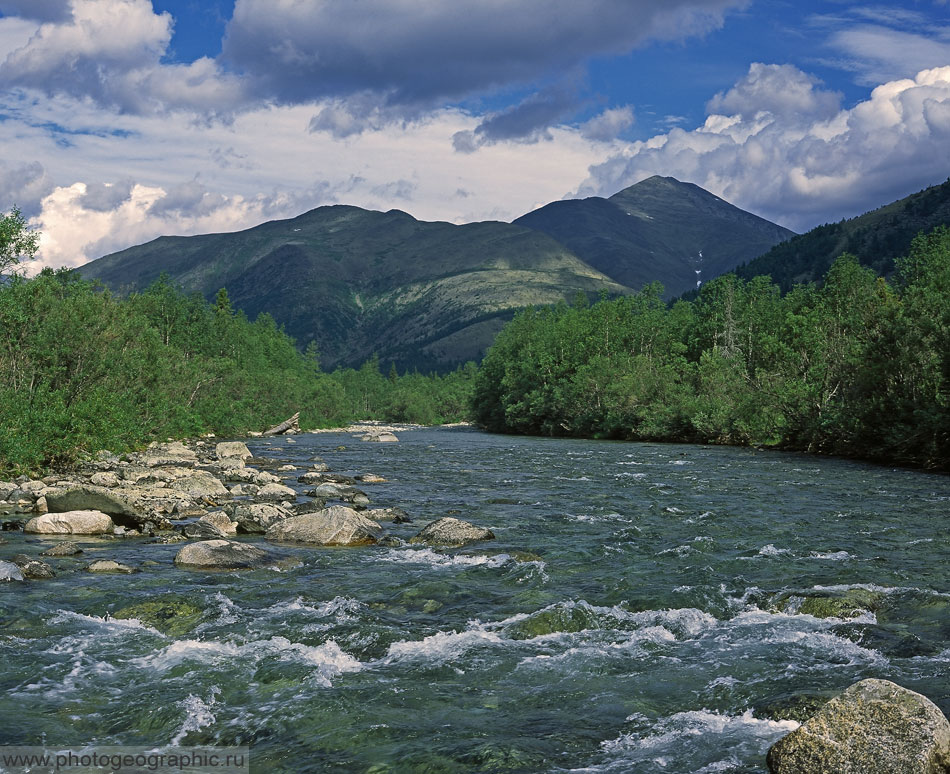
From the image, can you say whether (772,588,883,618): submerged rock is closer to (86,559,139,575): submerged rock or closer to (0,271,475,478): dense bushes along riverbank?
(86,559,139,575): submerged rock

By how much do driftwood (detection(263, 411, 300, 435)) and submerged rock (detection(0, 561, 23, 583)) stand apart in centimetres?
7479

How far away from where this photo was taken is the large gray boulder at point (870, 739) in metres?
6.57

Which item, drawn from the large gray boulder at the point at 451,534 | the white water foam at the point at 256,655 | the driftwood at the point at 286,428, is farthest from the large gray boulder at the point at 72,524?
the driftwood at the point at 286,428

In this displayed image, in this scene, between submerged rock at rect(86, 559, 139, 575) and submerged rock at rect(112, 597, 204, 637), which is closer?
submerged rock at rect(112, 597, 204, 637)

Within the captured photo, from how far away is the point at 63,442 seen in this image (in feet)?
100

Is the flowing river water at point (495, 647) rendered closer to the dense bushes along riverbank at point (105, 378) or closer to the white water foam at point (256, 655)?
the white water foam at point (256, 655)

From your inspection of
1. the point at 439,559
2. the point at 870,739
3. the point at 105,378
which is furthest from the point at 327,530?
the point at 105,378

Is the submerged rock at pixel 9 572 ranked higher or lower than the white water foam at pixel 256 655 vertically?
higher

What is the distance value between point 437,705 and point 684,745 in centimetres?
290

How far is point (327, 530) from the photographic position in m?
19.4

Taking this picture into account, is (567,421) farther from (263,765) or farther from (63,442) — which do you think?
(263,765)

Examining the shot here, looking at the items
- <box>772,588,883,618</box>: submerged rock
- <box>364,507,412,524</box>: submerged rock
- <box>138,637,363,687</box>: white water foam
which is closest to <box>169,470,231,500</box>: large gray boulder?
<box>364,507,412,524</box>: submerged rock

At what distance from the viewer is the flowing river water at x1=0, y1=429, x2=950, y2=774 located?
8.25m

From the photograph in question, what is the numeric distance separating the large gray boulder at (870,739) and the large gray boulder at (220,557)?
11883mm
